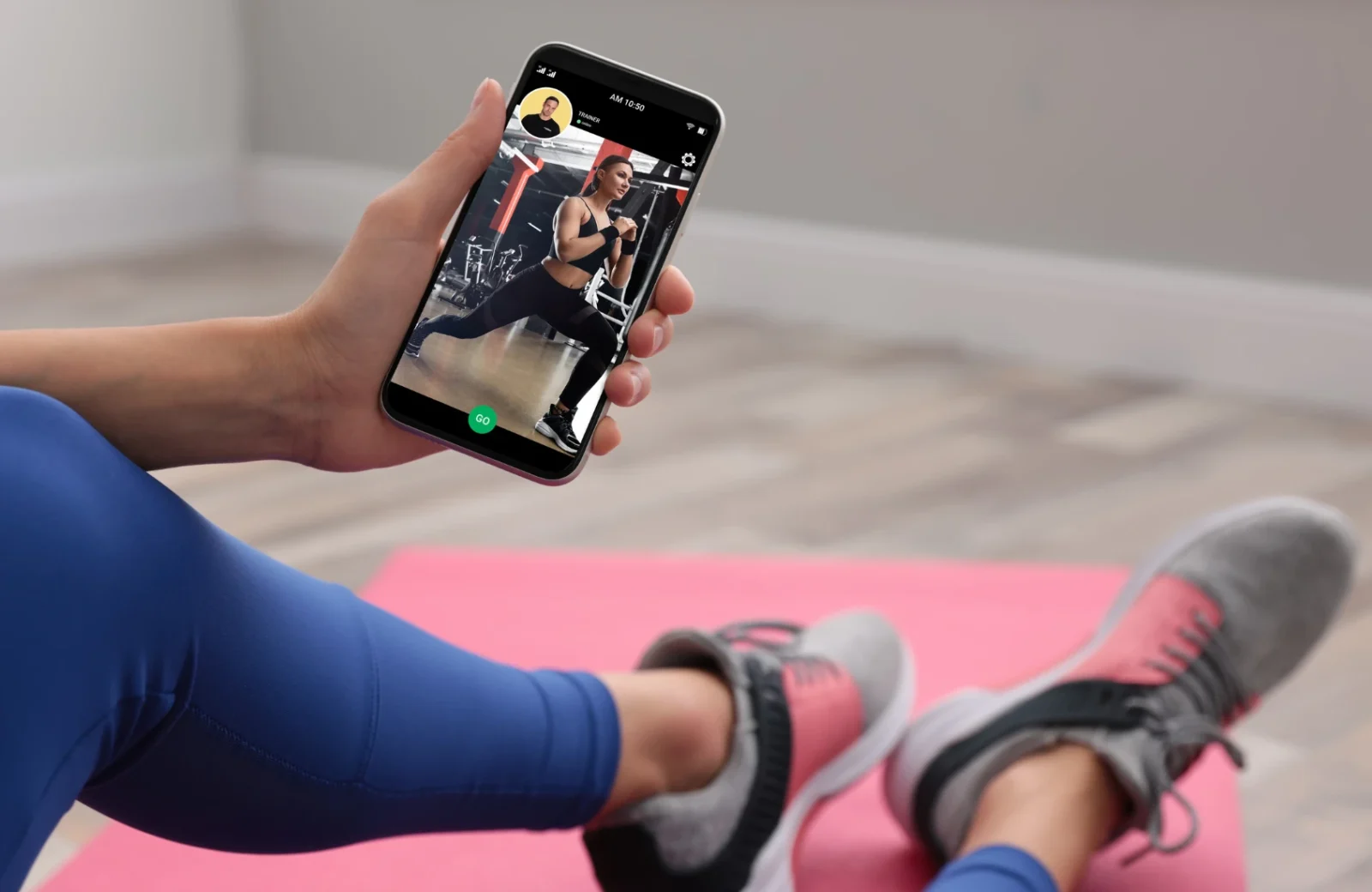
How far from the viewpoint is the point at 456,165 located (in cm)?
71

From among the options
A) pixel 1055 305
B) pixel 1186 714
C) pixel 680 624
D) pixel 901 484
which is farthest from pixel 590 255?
pixel 1055 305

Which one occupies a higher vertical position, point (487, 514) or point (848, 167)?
point (848, 167)

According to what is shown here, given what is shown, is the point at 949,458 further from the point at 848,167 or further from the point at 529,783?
the point at 529,783

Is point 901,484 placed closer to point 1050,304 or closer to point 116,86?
point 1050,304

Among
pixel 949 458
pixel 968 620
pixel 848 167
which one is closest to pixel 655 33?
pixel 848 167

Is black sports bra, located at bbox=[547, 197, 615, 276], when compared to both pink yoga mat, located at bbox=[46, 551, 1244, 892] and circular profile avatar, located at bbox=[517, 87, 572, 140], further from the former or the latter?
pink yoga mat, located at bbox=[46, 551, 1244, 892]

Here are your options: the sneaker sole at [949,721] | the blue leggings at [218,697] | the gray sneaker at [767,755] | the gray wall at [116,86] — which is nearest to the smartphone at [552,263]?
the blue leggings at [218,697]

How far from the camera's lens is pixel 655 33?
8.42ft

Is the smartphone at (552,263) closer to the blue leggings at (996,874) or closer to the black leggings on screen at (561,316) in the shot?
the black leggings on screen at (561,316)

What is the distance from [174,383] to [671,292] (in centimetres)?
25

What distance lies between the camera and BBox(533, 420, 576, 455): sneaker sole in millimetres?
726

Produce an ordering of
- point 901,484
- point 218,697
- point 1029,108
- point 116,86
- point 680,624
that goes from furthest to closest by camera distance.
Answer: point 116,86 → point 1029,108 → point 901,484 → point 680,624 → point 218,697

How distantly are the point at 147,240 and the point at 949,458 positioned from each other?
2.02 metres

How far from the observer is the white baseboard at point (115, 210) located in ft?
9.27
